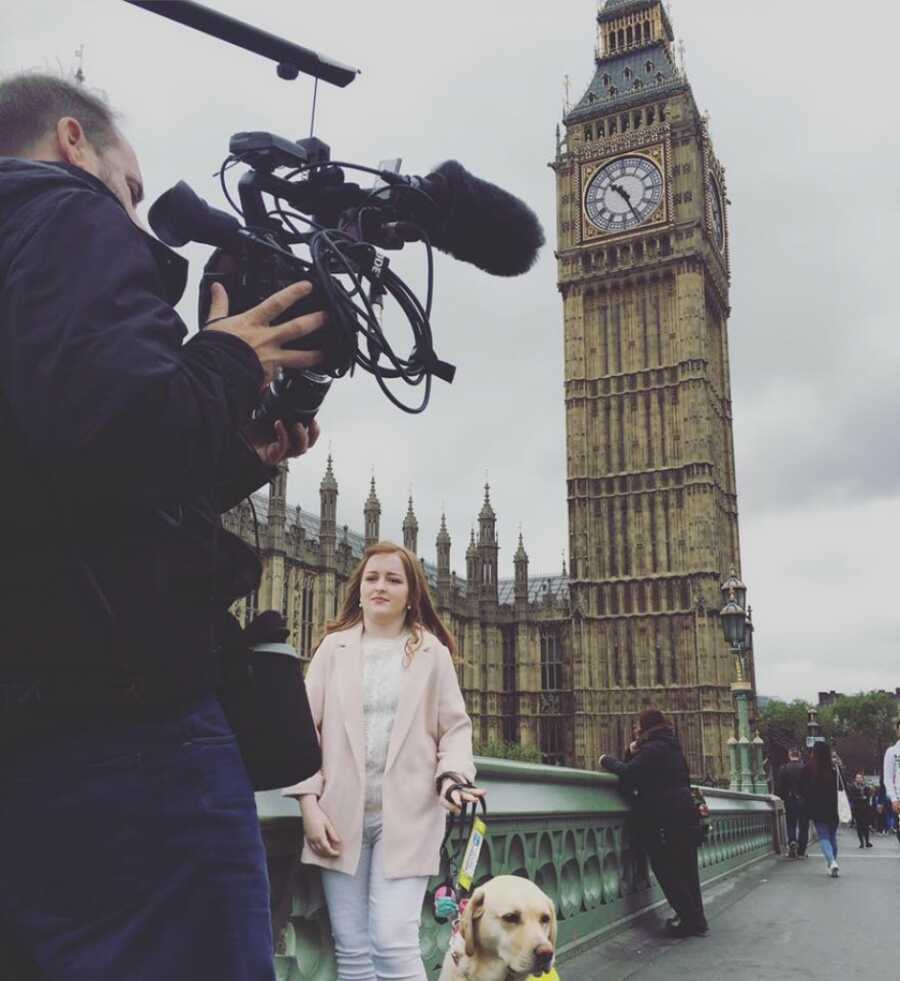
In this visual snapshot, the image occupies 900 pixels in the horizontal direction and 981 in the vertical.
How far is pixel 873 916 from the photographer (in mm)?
6273

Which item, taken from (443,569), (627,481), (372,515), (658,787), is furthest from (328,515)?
(658,787)

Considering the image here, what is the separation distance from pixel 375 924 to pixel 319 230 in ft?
5.67

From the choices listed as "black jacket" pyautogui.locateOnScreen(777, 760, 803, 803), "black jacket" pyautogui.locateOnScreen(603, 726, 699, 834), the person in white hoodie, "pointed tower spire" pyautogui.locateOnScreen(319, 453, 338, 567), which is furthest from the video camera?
"pointed tower spire" pyautogui.locateOnScreen(319, 453, 338, 567)

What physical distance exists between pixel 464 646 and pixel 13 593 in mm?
40656

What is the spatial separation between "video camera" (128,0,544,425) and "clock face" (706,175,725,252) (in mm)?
44186

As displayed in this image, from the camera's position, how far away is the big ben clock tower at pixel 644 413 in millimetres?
38125

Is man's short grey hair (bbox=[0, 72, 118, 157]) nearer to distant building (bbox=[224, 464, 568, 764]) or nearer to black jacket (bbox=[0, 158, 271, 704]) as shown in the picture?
black jacket (bbox=[0, 158, 271, 704])

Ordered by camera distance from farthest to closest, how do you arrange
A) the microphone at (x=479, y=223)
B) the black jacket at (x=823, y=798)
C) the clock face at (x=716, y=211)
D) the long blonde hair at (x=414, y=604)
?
the clock face at (x=716, y=211), the black jacket at (x=823, y=798), the long blonde hair at (x=414, y=604), the microphone at (x=479, y=223)

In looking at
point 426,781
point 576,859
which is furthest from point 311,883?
point 576,859

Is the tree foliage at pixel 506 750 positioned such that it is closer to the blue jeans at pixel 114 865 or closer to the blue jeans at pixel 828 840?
the blue jeans at pixel 828 840

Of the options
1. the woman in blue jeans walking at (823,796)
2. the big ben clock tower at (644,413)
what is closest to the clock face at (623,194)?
the big ben clock tower at (644,413)

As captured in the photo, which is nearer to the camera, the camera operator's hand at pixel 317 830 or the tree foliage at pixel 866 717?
the camera operator's hand at pixel 317 830

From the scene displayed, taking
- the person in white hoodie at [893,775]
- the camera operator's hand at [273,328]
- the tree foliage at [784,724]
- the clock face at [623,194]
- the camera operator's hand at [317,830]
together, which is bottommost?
the tree foliage at [784,724]

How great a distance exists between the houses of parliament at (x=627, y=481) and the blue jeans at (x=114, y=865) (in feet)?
115
